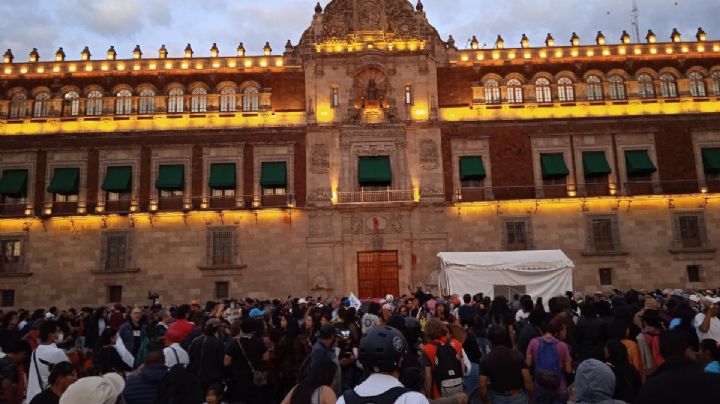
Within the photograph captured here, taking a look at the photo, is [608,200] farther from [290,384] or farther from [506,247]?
[290,384]

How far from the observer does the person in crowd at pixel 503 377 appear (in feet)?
25.7

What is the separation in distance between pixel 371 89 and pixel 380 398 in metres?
31.4

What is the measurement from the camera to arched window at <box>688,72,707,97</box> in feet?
119

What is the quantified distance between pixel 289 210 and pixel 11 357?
2433 cm

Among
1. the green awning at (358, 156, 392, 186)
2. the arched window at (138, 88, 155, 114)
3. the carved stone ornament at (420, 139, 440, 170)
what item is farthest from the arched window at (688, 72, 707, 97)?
the arched window at (138, 88, 155, 114)

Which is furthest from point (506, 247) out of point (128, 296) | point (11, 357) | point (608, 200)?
point (11, 357)

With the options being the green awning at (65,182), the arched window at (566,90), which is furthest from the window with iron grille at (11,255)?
the arched window at (566,90)

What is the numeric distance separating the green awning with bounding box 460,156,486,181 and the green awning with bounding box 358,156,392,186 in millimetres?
4098

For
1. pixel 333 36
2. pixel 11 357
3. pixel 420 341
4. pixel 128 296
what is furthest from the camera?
pixel 333 36

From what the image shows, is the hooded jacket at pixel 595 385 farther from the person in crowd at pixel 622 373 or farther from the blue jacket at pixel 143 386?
the blue jacket at pixel 143 386

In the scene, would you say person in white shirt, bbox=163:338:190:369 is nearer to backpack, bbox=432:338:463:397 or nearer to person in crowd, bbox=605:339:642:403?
backpack, bbox=432:338:463:397

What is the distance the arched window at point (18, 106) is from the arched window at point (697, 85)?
39.5m

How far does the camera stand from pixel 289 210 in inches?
1310

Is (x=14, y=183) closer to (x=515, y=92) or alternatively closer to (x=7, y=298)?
(x=7, y=298)
